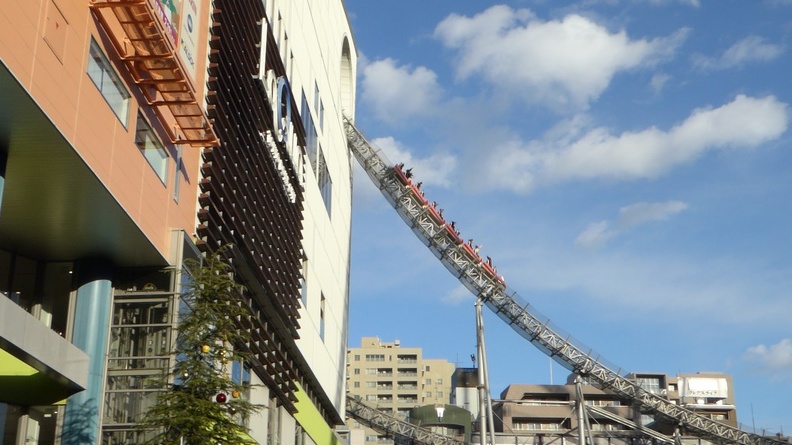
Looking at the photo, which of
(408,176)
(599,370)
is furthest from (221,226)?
(599,370)

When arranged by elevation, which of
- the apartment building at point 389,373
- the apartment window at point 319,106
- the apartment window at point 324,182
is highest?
the apartment building at point 389,373

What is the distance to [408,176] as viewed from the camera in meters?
68.4

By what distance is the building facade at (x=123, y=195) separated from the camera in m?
21.3

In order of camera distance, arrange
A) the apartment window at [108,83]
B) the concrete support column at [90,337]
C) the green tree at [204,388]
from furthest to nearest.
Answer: the concrete support column at [90,337] < the apartment window at [108,83] < the green tree at [204,388]

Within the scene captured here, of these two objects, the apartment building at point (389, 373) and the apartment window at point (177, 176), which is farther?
the apartment building at point (389, 373)

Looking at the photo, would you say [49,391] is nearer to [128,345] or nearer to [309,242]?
[128,345]

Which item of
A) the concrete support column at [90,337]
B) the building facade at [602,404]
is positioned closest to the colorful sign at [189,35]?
the concrete support column at [90,337]

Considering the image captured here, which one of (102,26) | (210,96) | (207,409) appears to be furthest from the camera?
(210,96)

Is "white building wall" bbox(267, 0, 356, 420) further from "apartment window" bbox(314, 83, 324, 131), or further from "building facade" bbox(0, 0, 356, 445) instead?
"building facade" bbox(0, 0, 356, 445)

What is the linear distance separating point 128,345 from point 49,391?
2.54 m

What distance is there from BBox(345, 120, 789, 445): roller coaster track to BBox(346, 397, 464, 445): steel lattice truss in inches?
470

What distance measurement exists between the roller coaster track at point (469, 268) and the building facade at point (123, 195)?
28200 mm

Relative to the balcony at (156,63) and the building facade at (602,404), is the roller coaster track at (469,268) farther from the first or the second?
the balcony at (156,63)

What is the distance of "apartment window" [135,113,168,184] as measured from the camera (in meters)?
26.0
